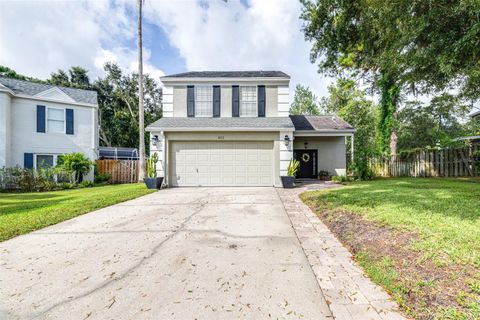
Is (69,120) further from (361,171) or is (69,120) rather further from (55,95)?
(361,171)

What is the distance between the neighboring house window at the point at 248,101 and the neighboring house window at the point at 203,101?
1.65 meters

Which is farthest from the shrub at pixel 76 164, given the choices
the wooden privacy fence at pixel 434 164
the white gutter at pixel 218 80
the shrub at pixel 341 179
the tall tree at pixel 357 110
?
the tall tree at pixel 357 110

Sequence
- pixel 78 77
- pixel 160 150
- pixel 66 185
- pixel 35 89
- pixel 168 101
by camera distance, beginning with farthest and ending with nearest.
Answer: pixel 78 77 → pixel 35 89 → pixel 168 101 → pixel 66 185 → pixel 160 150

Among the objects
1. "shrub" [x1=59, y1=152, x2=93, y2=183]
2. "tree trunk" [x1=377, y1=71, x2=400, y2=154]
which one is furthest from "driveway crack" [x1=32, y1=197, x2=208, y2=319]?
"tree trunk" [x1=377, y1=71, x2=400, y2=154]

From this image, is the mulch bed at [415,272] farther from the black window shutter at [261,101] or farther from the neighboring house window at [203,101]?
the neighboring house window at [203,101]

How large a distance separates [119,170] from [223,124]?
821cm

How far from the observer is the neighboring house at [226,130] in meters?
10.5

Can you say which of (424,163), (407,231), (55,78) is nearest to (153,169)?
(407,231)

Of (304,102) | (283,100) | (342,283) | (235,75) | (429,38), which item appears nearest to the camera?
(342,283)

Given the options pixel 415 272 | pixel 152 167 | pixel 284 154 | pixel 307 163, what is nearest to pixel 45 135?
pixel 152 167

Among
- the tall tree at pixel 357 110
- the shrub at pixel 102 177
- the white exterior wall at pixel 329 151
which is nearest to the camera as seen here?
the white exterior wall at pixel 329 151

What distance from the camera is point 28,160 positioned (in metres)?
12.2

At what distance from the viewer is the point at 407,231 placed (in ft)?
11.6

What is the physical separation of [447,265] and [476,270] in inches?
9.1
